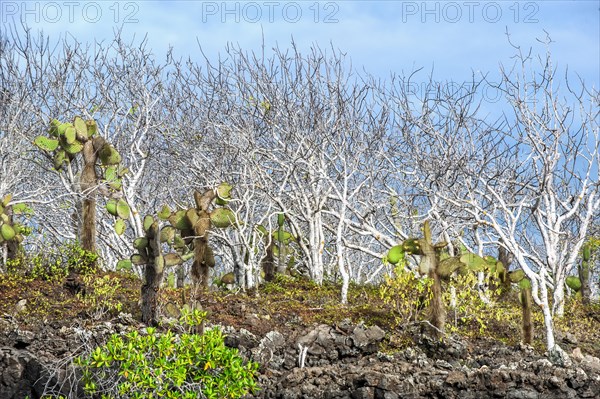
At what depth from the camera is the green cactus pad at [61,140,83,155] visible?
14039 mm

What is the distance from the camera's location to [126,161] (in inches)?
813

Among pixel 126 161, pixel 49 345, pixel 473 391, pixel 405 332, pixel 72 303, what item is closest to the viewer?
pixel 473 391

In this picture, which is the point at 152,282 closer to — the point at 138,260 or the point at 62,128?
the point at 138,260

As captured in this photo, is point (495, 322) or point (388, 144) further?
point (388, 144)

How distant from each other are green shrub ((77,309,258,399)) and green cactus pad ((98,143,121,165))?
747 centimetres

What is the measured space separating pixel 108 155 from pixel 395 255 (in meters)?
5.80

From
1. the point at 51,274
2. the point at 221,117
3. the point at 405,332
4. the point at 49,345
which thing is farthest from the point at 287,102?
the point at 49,345

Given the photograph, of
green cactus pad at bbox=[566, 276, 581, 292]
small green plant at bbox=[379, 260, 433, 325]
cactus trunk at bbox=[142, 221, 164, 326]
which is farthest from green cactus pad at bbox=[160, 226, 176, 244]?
green cactus pad at bbox=[566, 276, 581, 292]

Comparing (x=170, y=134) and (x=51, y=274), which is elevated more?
(x=170, y=134)

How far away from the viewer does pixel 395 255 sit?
11.0 m

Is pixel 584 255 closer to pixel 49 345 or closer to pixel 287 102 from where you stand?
pixel 287 102

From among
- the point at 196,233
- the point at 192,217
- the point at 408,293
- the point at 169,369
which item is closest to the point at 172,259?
the point at 196,233

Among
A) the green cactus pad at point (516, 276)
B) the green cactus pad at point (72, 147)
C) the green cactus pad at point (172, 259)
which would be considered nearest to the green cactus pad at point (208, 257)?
the green cactus pad at point (172, 259)

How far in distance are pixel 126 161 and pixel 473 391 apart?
14.5 meters
